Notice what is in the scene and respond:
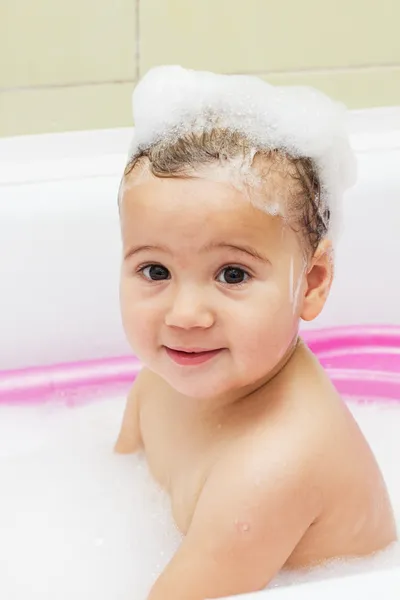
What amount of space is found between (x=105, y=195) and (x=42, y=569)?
0.52 m

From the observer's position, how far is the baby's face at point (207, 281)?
822 mm

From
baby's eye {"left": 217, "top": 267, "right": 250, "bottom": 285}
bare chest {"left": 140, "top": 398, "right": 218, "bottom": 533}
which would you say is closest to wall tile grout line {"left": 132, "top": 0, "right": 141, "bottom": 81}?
bare chest {"left": 140, "top": 398, "right": 218, "bottom": 533}

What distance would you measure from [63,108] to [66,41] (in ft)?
0.35

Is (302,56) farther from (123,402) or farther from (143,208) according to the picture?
(143,208)

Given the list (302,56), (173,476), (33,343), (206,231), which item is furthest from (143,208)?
(302,56)

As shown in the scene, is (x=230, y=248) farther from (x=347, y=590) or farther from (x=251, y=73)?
(x=251, y=73)

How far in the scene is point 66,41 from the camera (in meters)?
1.42

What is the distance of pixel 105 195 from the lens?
134cm

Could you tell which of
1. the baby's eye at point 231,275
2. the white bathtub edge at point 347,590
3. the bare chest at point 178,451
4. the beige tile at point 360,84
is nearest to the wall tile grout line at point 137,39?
the beige tile at point 360,84

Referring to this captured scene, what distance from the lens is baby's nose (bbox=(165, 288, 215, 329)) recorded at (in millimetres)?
822

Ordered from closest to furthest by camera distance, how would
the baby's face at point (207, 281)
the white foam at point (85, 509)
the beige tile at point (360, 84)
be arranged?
the baby's face at point (207, 281), the white foam at point (85, 509), the beige tile at point (360, 84)

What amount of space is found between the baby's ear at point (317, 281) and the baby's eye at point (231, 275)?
89 millimetres

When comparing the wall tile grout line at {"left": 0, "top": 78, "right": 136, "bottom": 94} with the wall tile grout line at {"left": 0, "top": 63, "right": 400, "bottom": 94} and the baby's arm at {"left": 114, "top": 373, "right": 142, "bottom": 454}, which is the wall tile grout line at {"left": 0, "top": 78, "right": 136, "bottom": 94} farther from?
the baby's arm at {"left": 114, "top": 373, "right": 142, "bottom": 454}

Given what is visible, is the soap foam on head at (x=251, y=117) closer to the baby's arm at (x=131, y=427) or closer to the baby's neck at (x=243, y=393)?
the baby's neck at (x=243, y=393)
